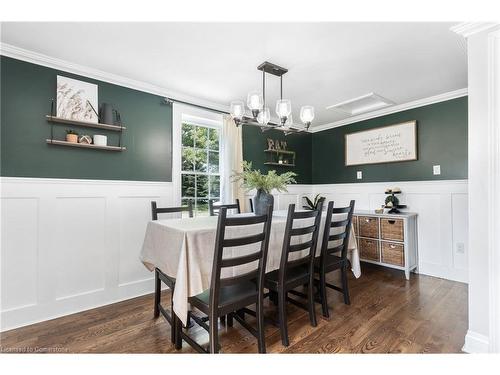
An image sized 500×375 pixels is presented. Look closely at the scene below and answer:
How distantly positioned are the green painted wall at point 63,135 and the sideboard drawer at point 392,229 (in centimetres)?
287

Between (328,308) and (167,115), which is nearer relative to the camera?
(328,308)

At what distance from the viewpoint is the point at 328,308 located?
234 cm

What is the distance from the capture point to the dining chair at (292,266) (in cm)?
180

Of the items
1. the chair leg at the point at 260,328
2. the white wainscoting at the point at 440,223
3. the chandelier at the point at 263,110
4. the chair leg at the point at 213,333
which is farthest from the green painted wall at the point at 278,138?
the chair leg at the point at 213,333

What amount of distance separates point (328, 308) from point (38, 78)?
3.36 m

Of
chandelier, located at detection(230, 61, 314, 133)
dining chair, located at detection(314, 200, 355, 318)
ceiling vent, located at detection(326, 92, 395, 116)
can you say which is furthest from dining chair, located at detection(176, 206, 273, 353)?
ceiling vent, located at detection(326, 92, 395, 116)

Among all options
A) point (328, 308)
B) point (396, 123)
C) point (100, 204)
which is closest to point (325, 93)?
point (396, 123)

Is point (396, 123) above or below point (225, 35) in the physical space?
below

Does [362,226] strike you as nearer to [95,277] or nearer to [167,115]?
[167,115]

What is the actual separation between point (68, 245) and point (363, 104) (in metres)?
3.88

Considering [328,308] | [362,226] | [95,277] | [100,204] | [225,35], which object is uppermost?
[225,35]

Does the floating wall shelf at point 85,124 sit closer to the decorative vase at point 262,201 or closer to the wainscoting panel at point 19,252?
the wainscoting panel at point 19,252

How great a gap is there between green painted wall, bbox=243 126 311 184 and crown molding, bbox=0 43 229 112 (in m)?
0.93
